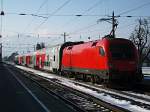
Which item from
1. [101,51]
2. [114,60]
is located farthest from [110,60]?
[101,51]

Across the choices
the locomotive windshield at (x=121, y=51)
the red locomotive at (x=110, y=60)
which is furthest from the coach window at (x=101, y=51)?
the locomotive windshield at (x=121, y=51)

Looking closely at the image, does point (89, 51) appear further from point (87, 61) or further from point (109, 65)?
point (109, 65)

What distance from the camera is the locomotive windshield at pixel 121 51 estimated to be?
23.3m

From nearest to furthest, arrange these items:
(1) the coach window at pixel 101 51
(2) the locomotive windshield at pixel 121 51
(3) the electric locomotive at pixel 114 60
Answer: (3) the electric locomotive at pixel 114 60
(2) the locomotive windshield at pixel 121 51
(1) the coach window at pixel 101 51

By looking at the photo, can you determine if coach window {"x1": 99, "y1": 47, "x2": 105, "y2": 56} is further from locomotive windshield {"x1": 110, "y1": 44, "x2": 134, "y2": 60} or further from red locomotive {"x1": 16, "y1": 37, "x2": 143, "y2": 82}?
locomotive windshield {"x1": 110, "y1": 44, "x2": 134, "y2": 60}

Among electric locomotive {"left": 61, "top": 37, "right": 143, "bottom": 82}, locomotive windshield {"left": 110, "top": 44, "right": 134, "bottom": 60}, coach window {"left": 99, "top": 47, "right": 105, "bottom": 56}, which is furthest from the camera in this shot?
coach window {"left": 99, "top": 47, "right": 105, "bottom": 56}

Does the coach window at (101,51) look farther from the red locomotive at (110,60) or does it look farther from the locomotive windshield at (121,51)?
A: the locomotive windshield at (121,51)

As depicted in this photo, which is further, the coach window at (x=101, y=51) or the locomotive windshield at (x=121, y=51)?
the coach window at (x=101, y=51)

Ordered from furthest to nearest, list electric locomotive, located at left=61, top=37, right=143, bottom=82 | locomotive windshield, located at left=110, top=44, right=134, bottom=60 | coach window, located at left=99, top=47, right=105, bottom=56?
coach window, located at left=99, top=47, right=105, bottom=56, locomotive windshield, located at left=110, top=44, right=134, bottom=60, electric locomotive, located at left=61, top=37, right=143, bottom=82

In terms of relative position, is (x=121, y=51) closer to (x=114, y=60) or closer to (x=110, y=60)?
(x=114, y=60)

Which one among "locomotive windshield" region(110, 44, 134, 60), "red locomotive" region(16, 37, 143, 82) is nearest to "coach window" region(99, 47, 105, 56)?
"red locomotive" region(16, 37, 143, 82)

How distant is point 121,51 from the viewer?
2359 centimetres

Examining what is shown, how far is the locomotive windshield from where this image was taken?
917 inches

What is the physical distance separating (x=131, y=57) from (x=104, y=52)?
174 centimetres
